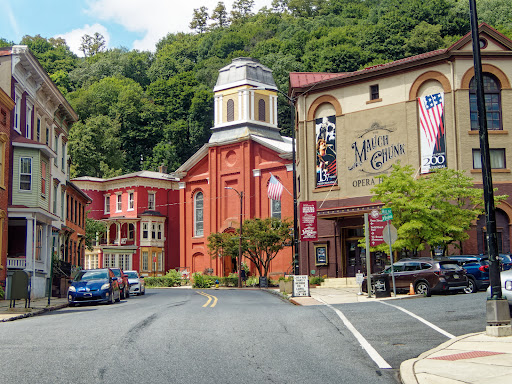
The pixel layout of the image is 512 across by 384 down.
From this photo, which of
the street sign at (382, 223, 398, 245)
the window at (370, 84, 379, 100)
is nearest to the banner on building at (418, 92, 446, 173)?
the window at (370, 84, 379, 100)

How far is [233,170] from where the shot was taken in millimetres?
69062

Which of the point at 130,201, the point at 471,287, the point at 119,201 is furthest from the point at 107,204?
the point at 471,287

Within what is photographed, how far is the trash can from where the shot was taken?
27.0m

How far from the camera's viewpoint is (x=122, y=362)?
10391 mm

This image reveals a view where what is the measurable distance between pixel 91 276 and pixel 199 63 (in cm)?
8865

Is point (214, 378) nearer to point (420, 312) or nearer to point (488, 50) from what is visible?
point (420, 312)

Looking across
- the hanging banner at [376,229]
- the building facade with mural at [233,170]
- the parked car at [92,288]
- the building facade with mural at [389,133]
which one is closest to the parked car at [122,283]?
the parked car at [92,288]

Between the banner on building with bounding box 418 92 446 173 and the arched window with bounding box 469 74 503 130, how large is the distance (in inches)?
74.9

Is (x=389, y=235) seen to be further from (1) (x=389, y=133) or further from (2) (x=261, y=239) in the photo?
(2) (x=261, y=239)

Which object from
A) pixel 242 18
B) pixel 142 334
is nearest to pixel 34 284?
pixel 142 334

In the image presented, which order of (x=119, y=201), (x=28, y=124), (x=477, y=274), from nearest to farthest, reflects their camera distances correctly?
(x=477, y=274) < (x=28, y=124) < (x=119, y=201)

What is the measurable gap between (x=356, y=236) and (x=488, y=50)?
49.5 feet

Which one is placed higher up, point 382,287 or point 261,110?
point 261,110

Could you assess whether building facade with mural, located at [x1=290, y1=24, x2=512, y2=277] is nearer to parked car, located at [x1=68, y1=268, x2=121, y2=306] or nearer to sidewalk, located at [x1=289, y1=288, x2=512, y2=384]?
parked car, located at [x1=68, y1=268, x2=121, y2=306]
